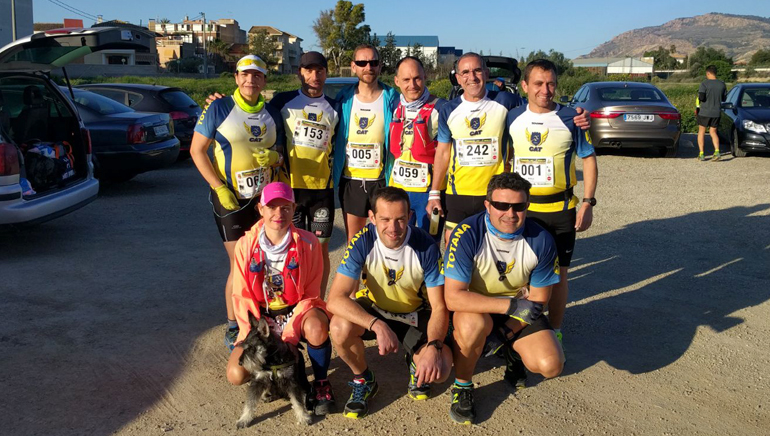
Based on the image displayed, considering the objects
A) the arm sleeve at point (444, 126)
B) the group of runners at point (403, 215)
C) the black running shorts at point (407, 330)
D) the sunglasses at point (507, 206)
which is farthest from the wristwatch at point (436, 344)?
the arm sleeve at point (444, 126)

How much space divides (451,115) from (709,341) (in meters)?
2.46

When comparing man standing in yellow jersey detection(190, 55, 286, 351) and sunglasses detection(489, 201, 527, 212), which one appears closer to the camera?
sunglasses detection(489, 201, 527, 212)

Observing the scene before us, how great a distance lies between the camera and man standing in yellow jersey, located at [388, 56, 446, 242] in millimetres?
4809

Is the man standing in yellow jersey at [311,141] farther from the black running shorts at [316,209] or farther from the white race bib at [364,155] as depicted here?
the white race bib at [364,155]

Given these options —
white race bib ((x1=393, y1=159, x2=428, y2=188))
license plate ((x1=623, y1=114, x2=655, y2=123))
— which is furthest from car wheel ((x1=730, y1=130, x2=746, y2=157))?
white race bib ((x1=393, y1=159, x2=428, y2=188))

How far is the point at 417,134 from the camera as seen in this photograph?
4844mm

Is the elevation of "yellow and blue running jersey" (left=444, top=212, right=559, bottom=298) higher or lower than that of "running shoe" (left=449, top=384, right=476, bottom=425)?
higher

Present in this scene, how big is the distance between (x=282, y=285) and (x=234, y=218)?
0.84 m

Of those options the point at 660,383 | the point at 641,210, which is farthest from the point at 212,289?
the point at 641,210

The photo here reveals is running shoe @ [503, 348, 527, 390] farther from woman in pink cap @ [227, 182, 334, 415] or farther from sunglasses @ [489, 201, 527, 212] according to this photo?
woman in pink cap @ [227, 182, 334, 415]

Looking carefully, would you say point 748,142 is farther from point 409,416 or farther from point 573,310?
point 409,416

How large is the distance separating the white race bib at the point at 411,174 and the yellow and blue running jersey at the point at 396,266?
3.31 ft

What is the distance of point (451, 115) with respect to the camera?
4688 mm

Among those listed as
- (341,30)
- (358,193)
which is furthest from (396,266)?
(341,30)
